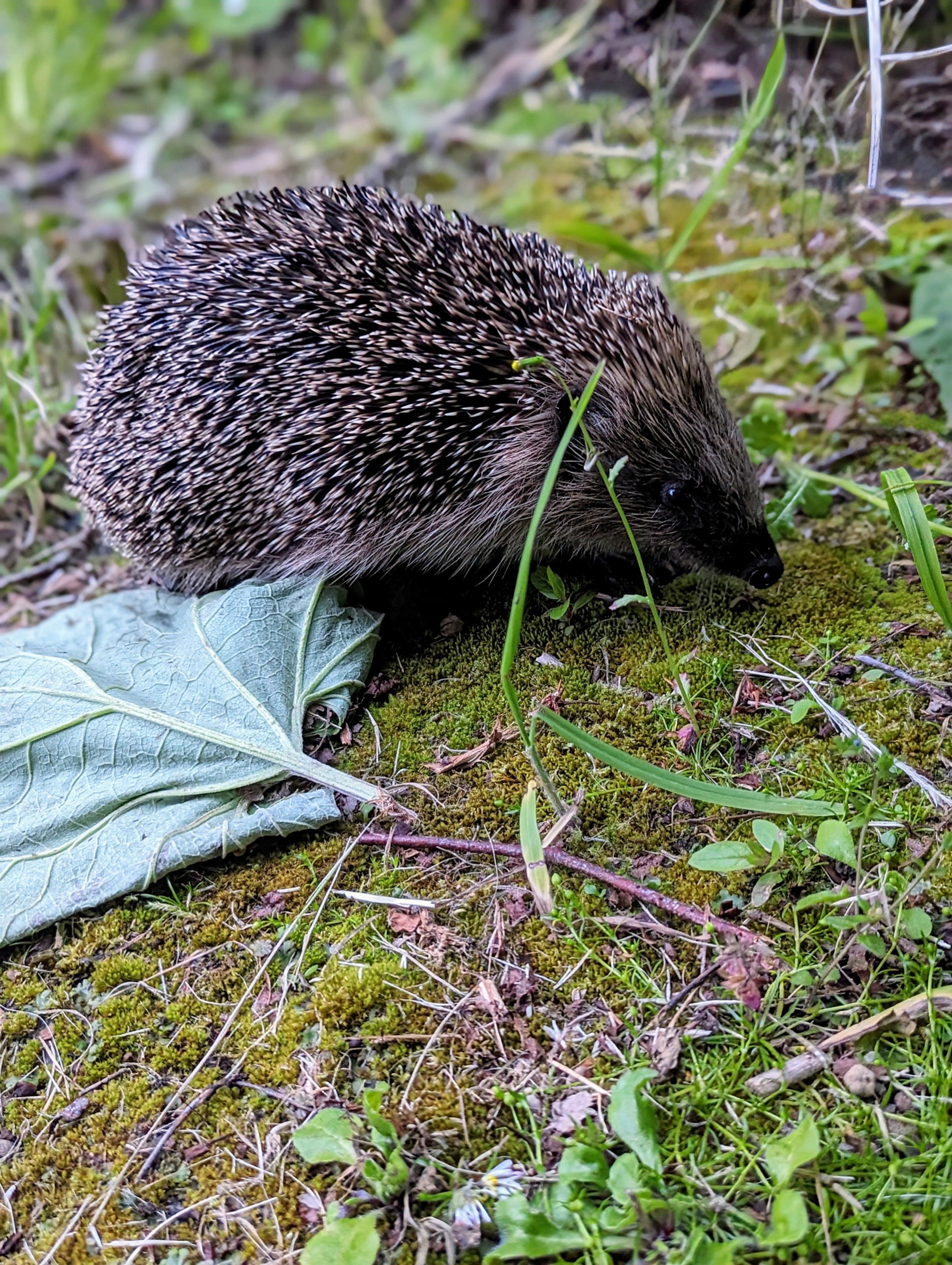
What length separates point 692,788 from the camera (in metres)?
2.74

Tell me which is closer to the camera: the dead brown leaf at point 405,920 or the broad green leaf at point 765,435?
the dead brown leaf at point 405,920

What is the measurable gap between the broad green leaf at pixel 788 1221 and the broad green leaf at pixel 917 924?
755mm

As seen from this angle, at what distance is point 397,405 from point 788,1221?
125 inches

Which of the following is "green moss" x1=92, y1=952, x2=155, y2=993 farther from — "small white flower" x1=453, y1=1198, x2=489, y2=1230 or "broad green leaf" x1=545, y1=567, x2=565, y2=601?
"broad green leaf" x1=545, y1=567, x2=565, y2=601

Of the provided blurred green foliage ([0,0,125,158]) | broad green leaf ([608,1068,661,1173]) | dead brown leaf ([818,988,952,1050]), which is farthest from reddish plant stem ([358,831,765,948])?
blurred green foliage ([0,0,125,158])

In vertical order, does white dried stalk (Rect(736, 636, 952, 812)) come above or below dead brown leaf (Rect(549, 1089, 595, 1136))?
below

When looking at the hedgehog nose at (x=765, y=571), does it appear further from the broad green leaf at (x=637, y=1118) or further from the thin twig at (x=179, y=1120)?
the thin twig at (x=179, y=1120)

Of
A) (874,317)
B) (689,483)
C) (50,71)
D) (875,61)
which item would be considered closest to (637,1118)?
(689,483)

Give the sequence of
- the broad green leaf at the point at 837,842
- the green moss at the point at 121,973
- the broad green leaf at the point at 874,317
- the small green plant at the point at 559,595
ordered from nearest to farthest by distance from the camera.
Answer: the broad green leaf at the point at 837,842
the green moss at the point at 121,973
the small green plant at the point at 559,595
the broad green leaf at the point at 874,317

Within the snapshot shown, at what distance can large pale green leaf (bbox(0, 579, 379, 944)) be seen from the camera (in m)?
3.37

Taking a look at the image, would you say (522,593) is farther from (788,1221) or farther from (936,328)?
(936,328)

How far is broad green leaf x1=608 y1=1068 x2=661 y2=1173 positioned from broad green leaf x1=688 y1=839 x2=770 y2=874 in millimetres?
572

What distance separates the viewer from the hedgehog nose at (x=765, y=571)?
389 cm

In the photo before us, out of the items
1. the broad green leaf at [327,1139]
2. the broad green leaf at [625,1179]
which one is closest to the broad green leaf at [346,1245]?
the broad green leaf at [327,1139]
